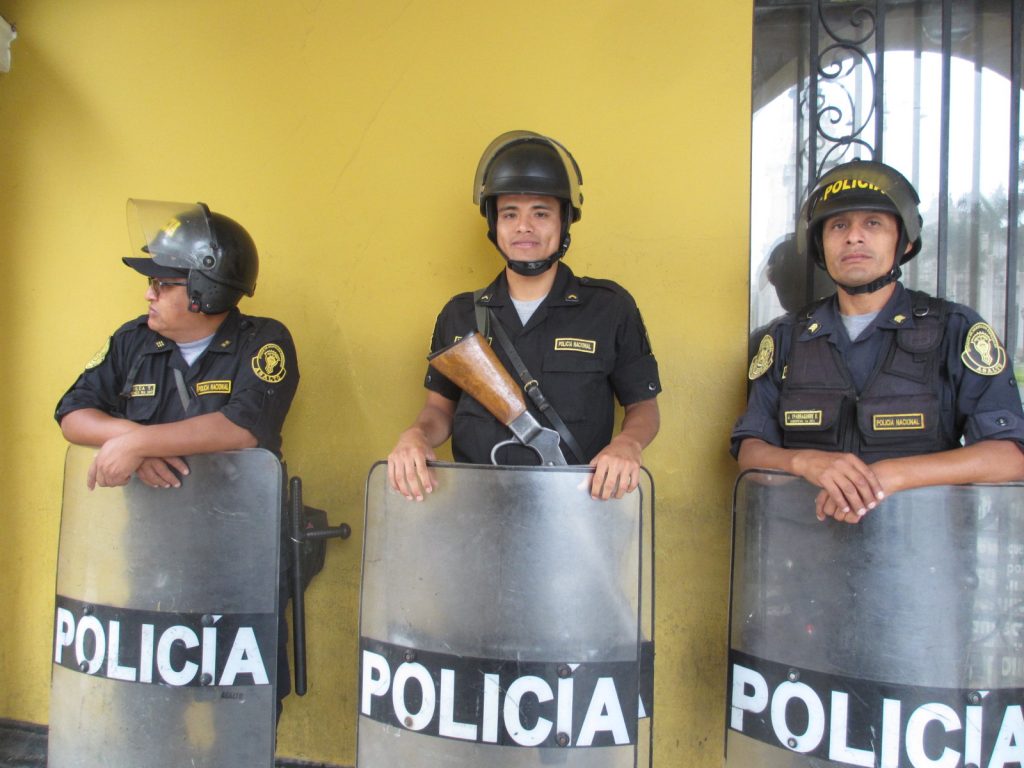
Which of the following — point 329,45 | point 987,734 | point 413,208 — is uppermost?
point 329,45

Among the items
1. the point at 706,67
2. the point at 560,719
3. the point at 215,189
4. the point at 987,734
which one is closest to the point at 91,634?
the point at 560,719

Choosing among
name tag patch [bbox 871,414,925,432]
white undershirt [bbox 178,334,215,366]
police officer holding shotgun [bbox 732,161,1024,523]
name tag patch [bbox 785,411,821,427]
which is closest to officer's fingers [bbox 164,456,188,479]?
white undershirt [bbox 178,334,215,366]

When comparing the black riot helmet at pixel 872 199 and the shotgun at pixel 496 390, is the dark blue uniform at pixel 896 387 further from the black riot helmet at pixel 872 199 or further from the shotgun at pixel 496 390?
the shotgun at pixel 496 390

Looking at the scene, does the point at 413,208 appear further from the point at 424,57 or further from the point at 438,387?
the point at 438,387

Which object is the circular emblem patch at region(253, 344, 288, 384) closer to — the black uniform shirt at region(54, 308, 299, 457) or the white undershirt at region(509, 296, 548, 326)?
the black uniform shirt at region(54, 308, 299, 457)

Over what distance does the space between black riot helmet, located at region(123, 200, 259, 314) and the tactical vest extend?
1.67m

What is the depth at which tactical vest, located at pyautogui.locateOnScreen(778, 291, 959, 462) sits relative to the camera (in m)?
1.70

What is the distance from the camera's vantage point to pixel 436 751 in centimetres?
147

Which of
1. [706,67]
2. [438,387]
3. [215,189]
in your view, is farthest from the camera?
[215,189]

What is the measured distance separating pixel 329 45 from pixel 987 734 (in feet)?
9.25

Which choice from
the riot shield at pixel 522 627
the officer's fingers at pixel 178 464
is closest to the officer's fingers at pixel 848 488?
the riot shield at pixel 522 627

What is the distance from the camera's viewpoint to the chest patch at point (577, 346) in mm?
1947

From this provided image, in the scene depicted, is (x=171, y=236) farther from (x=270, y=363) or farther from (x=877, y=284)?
(x=877, y=284)

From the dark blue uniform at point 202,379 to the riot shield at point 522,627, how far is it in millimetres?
742
